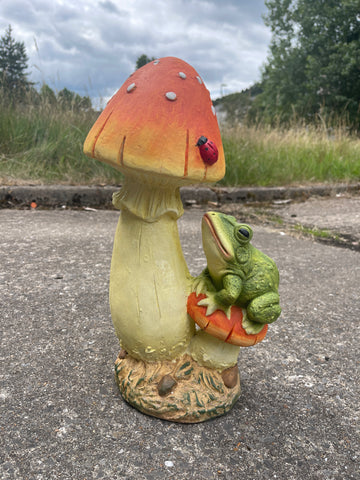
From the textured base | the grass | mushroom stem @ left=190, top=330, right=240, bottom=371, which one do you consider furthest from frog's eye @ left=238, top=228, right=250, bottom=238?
the grass

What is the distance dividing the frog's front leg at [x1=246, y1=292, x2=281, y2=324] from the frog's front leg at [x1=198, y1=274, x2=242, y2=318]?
0.06 metres

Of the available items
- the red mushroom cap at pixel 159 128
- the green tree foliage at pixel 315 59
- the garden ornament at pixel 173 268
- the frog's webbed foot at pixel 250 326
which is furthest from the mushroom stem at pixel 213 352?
the green tree foliage at pixel 315 59

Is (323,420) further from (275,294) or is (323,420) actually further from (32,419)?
(32,419)

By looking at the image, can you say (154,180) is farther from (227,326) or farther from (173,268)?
(227,326)

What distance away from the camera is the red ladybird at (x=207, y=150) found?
1217mm

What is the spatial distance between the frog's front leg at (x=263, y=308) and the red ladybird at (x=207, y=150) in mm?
458

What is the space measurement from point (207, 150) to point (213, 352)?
0.67 m

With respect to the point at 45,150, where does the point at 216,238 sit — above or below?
below

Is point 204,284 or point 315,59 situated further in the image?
point 315,59

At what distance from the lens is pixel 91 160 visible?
4918 millimetres

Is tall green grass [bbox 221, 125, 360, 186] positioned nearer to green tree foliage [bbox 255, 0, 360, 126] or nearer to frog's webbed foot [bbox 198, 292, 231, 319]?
frog's webbed foot [bbox 198, 292, 231, 319]

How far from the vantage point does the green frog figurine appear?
127 cm

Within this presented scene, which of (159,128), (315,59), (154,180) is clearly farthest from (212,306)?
(315,59)

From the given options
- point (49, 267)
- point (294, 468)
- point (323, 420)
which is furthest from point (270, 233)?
point (294, 468)
